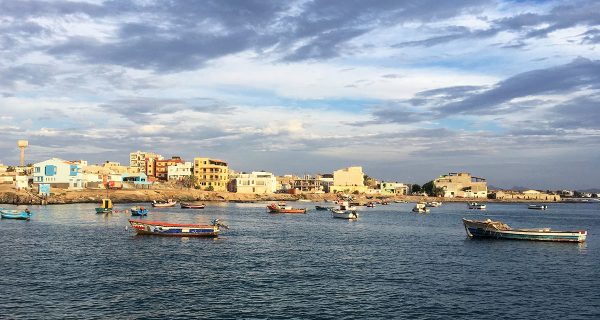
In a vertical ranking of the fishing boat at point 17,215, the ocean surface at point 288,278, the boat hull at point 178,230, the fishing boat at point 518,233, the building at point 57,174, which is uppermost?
the building at point 57,174

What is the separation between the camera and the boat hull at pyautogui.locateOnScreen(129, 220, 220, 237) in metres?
67.8

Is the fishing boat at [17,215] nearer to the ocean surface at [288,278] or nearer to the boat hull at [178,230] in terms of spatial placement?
the ocean surface at [288,278]

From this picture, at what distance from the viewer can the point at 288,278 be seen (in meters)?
40.9

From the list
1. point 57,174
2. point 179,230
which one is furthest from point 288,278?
point 57,174

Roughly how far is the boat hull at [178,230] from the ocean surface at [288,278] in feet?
4.22

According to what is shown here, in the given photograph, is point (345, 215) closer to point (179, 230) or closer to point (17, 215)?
point (179, 230)

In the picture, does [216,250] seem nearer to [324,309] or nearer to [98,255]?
[98,255]

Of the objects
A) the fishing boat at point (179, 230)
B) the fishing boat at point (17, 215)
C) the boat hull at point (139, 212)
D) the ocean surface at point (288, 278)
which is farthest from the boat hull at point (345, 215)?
the fishing boat at point (17, 215)

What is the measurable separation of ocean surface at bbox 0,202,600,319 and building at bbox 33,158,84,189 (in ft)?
340

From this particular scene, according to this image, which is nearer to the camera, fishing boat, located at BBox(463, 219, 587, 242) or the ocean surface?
the ocean surface

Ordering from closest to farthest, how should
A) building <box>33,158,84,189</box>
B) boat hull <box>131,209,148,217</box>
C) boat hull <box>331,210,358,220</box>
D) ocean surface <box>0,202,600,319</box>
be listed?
ocean surface <box>0,202,600,319</box> → boat hull <box>131,209,148,217</box> → boat hull <box>331,210,358,220</box> → building <box>33,158,84,189</box>

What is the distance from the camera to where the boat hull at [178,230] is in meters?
67.8

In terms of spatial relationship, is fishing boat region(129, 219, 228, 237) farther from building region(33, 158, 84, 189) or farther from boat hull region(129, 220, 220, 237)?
building region(33, 158, 84, 189)

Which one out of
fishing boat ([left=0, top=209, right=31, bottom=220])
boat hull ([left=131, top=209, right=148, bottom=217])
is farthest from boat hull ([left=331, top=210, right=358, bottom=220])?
fishing boat ([left=0, top=209, right=31, bottom=220])
